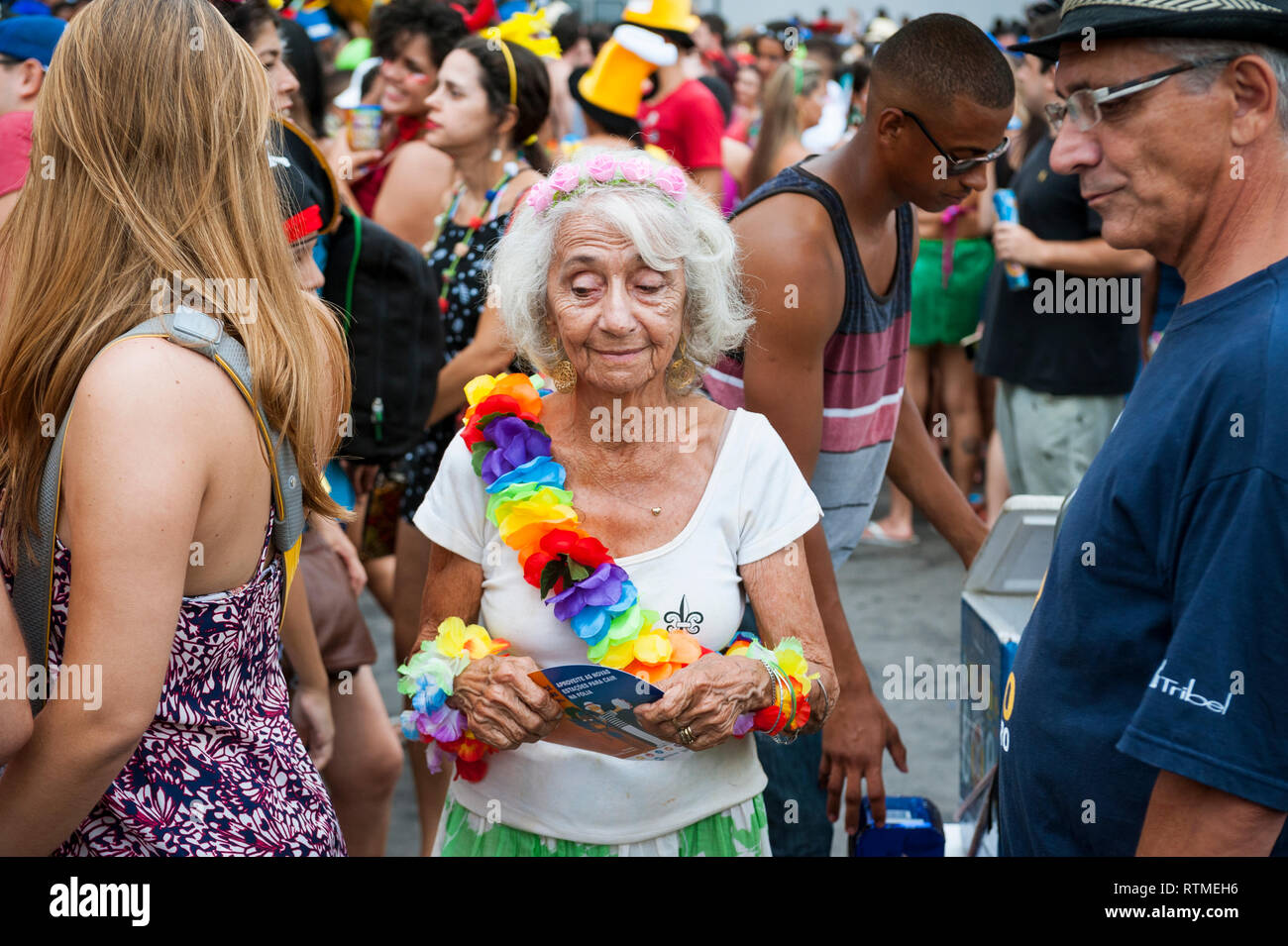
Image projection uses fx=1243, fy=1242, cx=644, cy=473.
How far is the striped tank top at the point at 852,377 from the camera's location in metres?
→ 2.53

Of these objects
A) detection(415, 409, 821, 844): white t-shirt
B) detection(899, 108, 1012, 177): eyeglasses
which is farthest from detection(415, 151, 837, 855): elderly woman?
detection(899, 108, 1012, 177): eyeglasses

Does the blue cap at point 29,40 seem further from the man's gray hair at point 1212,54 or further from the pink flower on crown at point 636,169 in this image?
the man's gray hair at point 1212,54

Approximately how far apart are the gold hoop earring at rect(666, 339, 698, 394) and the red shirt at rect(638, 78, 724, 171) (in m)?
4.65

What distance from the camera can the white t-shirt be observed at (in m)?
1.97

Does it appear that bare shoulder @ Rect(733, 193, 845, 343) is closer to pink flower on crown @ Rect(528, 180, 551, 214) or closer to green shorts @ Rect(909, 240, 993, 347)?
pink flower on crown @ Rect(528, 180, 551, 214)

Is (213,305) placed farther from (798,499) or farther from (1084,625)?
(1084,625)

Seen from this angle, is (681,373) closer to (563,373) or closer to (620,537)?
(563,373)

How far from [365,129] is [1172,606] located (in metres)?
4.85

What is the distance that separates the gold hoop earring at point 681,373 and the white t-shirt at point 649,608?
5.0 inches

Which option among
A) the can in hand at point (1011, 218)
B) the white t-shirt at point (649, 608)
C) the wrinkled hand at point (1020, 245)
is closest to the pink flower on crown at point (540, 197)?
the white t-shirt at point (649, 608)

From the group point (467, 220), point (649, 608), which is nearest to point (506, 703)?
point (649, 608)
